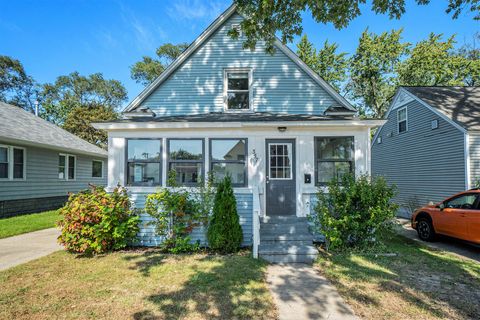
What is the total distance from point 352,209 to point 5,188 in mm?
13013

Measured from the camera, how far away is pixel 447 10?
25.3 feet

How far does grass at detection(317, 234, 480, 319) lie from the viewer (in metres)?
3.64

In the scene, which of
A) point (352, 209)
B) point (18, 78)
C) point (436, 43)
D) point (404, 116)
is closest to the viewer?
point (352, 209)

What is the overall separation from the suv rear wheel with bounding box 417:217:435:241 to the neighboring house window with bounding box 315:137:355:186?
2.97 m

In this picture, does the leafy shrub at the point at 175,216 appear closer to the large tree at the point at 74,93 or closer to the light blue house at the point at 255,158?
the light blue house at the point at 255,158

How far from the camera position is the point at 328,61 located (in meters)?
27.2

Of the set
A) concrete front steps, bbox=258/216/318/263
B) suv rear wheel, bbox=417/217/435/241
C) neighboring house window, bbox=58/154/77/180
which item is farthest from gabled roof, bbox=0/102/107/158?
suv rear wheel, bbox=417/217/435/241

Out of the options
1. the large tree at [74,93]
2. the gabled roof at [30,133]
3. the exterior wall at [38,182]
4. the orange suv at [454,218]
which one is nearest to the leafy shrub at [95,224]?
the gabled roof at [30,133]

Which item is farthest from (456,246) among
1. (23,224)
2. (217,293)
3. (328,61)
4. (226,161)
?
(328,61)

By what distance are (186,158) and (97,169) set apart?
522 inches

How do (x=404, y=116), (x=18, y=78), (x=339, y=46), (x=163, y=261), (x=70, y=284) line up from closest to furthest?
1. (x=70, y=284)
2. (x=163, y=261)
3. (x=404, y=116)
4. (x=339, y=46)
5. (x=18, y=78)

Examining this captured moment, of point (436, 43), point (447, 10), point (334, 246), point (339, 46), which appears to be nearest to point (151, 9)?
point (447, 10)

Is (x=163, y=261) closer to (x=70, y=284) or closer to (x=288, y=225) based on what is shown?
(x=70, y=284)

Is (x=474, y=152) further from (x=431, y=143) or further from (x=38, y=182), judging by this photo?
(x=38, y=182)
